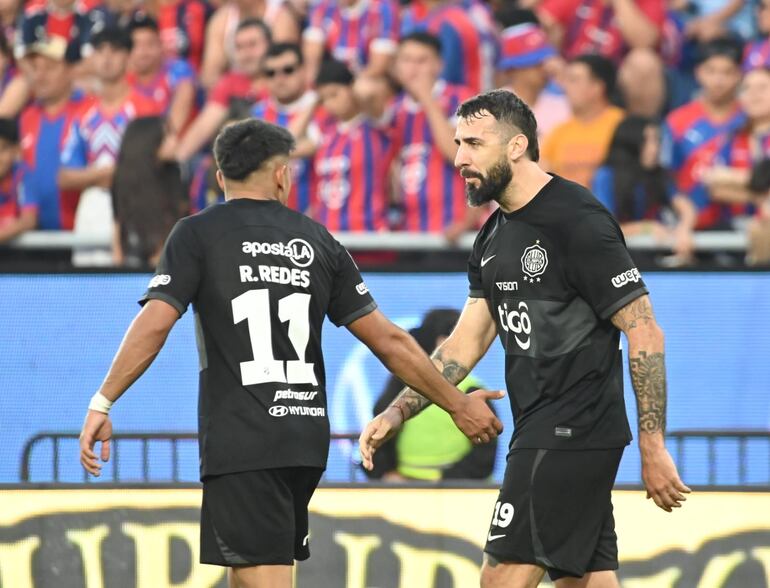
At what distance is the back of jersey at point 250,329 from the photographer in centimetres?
576

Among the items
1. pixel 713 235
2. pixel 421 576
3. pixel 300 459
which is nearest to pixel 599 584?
pixel 300 459

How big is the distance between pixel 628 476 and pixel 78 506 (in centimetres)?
329

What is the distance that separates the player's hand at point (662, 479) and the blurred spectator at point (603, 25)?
636 cm

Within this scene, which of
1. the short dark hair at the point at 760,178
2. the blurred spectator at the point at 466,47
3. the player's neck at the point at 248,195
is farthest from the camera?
the blurred spectator at the point at 466,47

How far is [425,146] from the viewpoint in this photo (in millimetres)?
10703

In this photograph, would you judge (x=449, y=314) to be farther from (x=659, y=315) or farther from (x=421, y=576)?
(x=421, y=576)

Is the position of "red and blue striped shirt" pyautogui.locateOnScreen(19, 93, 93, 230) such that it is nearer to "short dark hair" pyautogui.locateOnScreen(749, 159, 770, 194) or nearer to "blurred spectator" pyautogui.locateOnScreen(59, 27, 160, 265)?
"blurred spectator" pyautogui.locateOnScreen(59, 27, 160, 265)

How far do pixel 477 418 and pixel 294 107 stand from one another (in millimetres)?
5366

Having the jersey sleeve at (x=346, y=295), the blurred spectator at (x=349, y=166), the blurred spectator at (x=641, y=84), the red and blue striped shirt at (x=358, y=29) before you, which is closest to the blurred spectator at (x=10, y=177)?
the blurred spectator at (x=349, y=166)

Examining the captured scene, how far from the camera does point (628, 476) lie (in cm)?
895

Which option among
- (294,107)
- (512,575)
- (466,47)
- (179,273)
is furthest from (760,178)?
(179,273)

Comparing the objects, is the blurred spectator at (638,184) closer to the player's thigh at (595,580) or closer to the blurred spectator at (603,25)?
the blurred spectator at (603,25)

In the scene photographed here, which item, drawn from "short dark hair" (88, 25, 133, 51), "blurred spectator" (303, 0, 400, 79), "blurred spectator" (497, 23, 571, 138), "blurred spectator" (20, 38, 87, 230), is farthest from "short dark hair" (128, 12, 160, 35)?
"blurred spectator" (497, 23, 571, 138)

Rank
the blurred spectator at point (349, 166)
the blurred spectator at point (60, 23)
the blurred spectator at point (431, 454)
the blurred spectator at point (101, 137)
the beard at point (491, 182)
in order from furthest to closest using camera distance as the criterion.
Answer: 1. the blurred spectator at point (60, 23)
2. the blurred spectator at point (101, 137)
3. the blurred spectator at point (349, 166)
4. the blurred spectator at point (431, 454)
5. the beard at point (491, 182)
